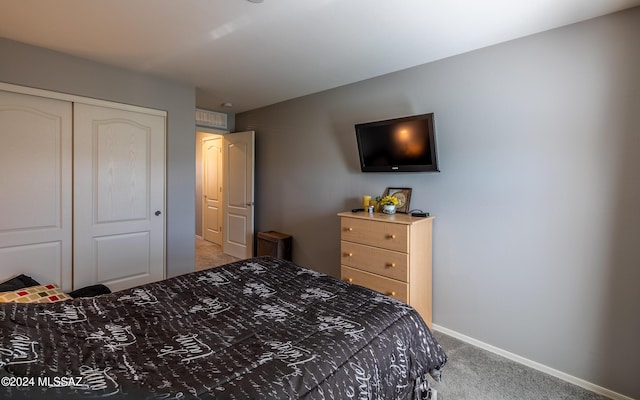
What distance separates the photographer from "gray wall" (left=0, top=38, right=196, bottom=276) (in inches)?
105

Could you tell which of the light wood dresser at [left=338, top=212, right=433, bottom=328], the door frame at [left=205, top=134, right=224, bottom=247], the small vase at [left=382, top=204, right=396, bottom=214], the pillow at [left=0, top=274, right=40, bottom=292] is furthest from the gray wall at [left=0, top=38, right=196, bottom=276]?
the small vase at [left=382, top=204, right=396, bottom=214]

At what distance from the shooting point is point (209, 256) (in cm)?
515

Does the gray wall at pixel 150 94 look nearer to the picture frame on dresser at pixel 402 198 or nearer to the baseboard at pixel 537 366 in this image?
the picture frame on dresser at pixel 402 198

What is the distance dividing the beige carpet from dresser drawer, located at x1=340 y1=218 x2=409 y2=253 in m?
2.54

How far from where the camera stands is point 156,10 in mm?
2061

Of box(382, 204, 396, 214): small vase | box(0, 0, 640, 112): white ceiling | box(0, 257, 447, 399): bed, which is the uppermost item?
box(0, 0, 640, 112): white ceiling

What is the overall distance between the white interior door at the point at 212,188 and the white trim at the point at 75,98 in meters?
2.15

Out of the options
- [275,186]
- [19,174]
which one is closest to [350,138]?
[275,186]

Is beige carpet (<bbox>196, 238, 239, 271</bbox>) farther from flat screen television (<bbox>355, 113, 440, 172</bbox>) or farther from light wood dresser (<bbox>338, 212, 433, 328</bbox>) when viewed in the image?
flat screen television (<bbox>355, 113, 440, 172</bbox>)

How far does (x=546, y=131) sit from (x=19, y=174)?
13.9ft

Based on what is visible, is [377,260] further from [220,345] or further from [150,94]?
[150,94]

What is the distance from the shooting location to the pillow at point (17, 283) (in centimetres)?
249

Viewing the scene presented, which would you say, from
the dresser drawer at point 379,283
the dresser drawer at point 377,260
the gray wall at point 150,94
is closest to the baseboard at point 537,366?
the dresser drawer at point 379,283

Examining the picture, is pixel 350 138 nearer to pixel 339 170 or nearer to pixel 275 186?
pixel 339 170
